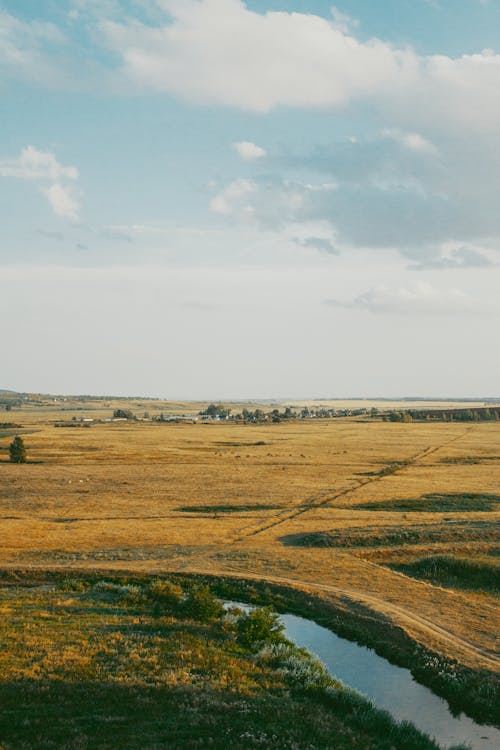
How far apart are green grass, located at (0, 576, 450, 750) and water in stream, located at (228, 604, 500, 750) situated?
130 cm

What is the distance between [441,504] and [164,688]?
46.9 meters

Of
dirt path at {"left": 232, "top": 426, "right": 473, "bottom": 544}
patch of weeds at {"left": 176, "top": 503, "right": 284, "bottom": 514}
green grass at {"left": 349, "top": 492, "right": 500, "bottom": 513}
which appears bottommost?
patch of weeds at {"left": 176, "top": 503, "right": 284, "bottom": 514}

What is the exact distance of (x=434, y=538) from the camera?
44.9 meters

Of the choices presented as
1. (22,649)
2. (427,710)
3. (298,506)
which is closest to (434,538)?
(298,506)

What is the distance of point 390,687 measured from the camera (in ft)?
74.9

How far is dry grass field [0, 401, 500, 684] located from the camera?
32.5 m

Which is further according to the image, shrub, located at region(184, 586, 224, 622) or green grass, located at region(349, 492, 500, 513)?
green grass, located at region(349, 492, 500, 513)

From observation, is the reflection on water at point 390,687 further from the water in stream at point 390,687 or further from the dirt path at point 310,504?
the dirt path at point 310,504

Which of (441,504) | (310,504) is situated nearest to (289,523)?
(310,504)

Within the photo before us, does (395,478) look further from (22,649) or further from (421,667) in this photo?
(22,649)

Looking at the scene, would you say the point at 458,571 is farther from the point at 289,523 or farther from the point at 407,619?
the point at 289,523

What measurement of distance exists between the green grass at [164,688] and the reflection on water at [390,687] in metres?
1.27

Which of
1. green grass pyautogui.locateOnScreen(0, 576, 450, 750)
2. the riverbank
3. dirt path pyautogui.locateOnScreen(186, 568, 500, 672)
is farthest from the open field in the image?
green grass pyautogui.locateOnScreen(0, 576, 450, 750)

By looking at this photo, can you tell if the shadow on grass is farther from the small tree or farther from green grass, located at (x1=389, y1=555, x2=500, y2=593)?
the small tree
